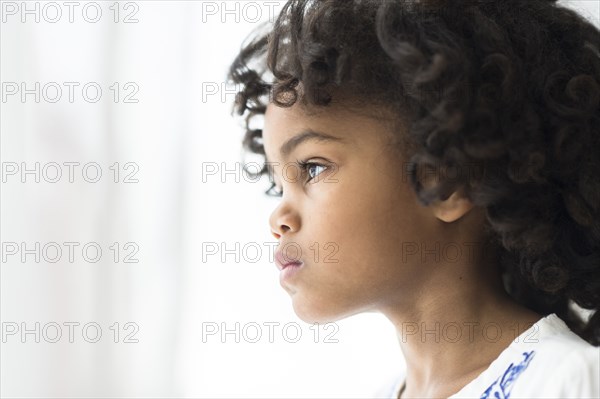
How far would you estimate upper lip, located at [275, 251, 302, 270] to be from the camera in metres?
0.96

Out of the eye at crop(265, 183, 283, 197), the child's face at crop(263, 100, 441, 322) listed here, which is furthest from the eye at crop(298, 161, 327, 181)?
the eye at crop(265, 183, 283, 197)

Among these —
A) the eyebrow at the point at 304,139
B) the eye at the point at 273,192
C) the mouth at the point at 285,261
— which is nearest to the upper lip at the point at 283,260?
the mouth at the point at 285,261

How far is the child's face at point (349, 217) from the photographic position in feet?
2.98

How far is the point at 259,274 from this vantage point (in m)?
1.29

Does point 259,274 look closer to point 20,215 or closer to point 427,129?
point 20,215

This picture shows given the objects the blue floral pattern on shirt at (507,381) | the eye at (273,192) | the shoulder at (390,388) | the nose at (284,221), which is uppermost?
the eye at (273,192)

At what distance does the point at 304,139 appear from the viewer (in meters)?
0.93

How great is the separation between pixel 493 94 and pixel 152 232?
2.04ft

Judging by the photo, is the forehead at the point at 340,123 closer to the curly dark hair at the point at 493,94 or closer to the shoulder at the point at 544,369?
the curly dark hair at the point at 493,94

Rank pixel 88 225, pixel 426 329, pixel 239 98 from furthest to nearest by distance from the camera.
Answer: pixel 88 225 → pixel 239 98 → pixel 426 329

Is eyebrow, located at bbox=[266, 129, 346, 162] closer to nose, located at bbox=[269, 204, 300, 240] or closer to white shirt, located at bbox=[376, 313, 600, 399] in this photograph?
nose, located at bbox=[269, 204, 300, 240]

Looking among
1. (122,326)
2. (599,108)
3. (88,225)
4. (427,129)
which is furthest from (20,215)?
(599,108)

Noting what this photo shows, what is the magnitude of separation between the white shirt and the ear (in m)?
0.14

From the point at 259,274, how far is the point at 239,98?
31 centimetres
